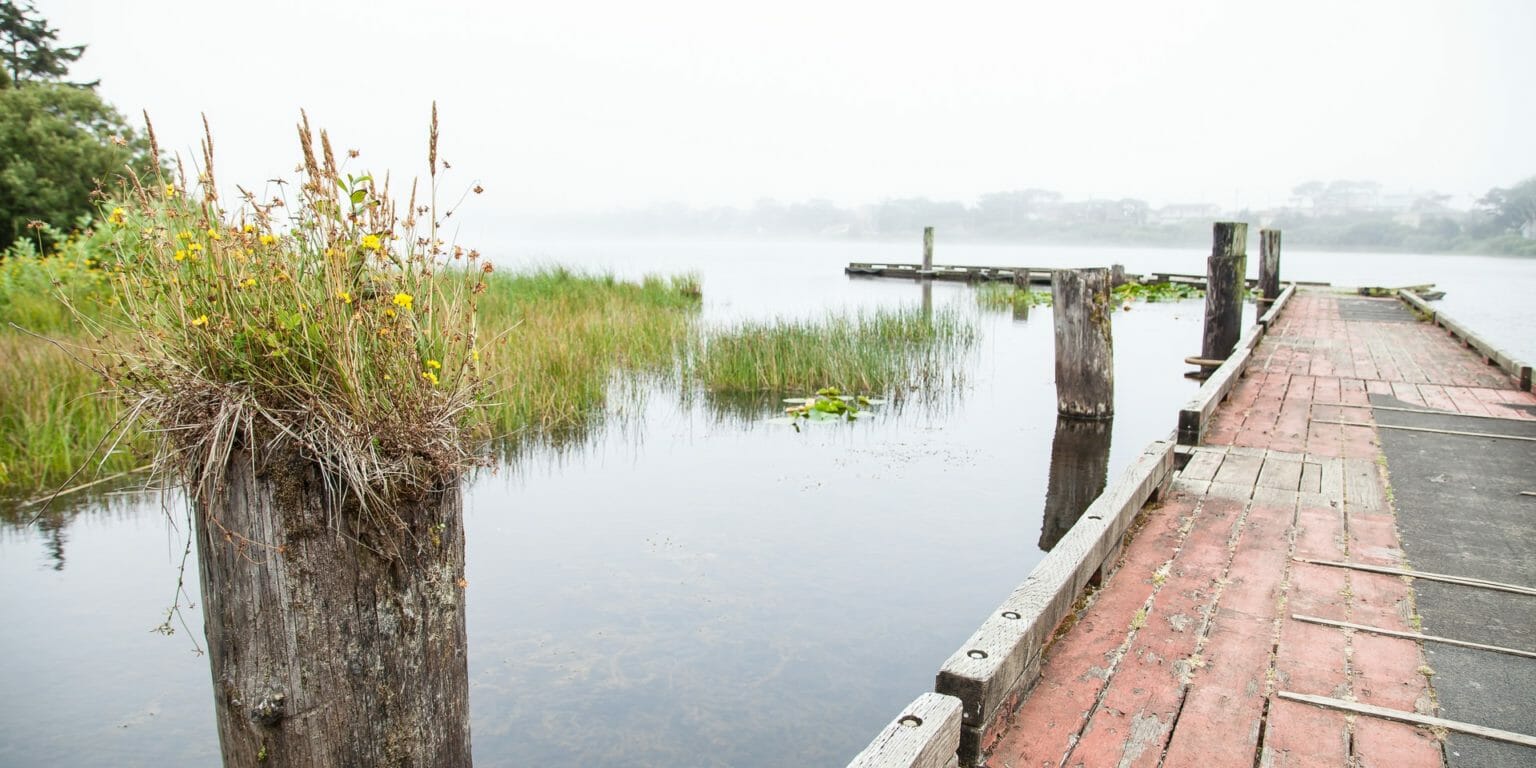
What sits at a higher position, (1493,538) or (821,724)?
(1493,538)

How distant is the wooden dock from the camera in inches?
89.4

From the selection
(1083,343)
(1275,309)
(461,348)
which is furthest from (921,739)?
(1275,309)

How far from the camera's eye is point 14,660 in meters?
4.06

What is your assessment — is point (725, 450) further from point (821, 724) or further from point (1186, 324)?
point (1186, 324)

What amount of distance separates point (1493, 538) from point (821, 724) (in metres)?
2.67

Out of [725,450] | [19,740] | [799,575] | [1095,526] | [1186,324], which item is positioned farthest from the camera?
[1186,324]

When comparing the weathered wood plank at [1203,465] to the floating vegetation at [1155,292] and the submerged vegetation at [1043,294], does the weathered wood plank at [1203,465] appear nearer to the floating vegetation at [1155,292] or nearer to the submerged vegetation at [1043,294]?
the submerged vegetation at [1043,294]

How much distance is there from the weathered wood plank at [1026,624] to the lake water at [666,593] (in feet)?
3.66

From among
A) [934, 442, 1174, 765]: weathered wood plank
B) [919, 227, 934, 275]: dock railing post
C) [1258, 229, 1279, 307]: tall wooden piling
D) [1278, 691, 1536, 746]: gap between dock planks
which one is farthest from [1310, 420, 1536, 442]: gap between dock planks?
[919, 227, 934, 275]: dock railing post

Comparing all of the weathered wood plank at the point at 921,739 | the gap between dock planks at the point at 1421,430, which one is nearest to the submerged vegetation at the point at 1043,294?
the gap between dock planks at the point at 1421,430

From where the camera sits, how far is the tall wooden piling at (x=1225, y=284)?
10320 millimetres

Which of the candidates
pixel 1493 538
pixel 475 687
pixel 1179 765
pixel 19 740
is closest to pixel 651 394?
pixel 475 687

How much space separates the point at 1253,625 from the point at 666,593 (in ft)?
9.12

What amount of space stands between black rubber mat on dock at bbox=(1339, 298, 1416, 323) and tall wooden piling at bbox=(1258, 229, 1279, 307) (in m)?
1.11
